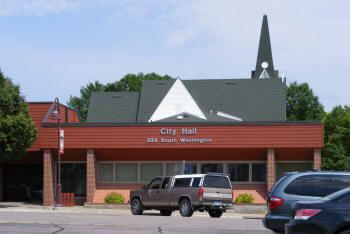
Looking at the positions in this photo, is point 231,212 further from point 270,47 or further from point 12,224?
point 270,47

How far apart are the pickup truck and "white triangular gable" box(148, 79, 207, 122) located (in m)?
18.6

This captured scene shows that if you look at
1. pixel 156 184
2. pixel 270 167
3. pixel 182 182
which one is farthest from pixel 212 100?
pixel 182 182

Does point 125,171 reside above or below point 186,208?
above

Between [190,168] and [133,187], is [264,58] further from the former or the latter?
[133,187]

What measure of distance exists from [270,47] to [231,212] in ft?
181

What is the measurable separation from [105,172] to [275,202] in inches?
949

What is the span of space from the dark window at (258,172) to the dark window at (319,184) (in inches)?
891

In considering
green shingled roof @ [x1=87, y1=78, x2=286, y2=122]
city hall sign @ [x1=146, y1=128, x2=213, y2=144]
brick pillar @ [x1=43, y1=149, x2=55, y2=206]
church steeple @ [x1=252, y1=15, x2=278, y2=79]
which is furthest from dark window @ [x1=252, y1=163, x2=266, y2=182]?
church steeple @ [x1=252, y1=15, x2=278, y2=79]

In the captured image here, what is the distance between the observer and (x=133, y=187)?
37.7 m

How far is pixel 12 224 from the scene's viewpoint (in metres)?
18.6

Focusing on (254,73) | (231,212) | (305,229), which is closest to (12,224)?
(305,229)

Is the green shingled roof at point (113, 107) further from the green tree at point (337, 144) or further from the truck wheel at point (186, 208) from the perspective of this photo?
the green tree at point (337, 144)

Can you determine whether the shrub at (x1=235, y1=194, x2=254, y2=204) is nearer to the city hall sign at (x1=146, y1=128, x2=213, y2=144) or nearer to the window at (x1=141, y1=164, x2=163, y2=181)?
the city hall sign at (x1=146, y1=128, x2=213, y2=144)

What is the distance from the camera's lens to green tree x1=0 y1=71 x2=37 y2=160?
3241 cm
